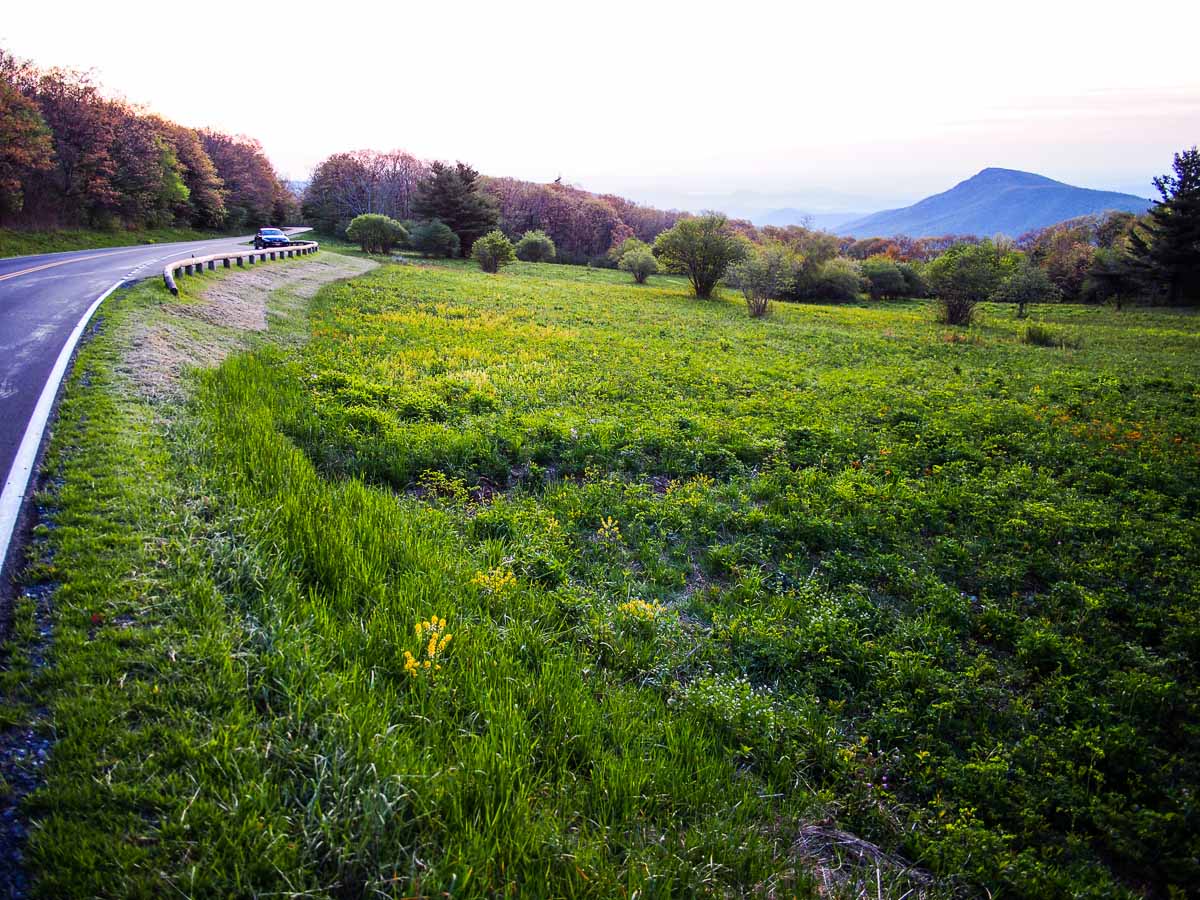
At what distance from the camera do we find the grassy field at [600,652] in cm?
294

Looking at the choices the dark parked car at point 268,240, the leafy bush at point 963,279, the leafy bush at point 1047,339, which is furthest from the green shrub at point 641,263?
the leafy bush at point 1047,339

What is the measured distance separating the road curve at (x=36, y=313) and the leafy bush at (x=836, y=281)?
1613 inches

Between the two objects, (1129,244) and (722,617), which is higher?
(1129,244)

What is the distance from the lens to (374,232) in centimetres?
4412

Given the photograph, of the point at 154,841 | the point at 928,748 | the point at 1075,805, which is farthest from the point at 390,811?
the point at 1075,805

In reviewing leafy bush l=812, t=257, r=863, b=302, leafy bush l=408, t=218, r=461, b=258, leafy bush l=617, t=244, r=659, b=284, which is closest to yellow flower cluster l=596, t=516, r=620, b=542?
leafy bush l=617, t=244, r=659, b=284

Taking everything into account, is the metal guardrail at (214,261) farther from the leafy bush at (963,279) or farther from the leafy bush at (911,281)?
the leafy bush at (911,281)

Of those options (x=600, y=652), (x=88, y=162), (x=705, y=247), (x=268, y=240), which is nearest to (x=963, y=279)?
(x=705, y=247)

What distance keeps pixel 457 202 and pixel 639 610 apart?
51504mm

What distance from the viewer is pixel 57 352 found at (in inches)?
360

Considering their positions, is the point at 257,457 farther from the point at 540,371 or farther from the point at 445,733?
the point at 540,371

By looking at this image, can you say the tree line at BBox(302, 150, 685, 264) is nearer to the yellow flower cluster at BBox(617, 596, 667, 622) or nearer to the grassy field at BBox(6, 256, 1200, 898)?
the grassy field at BBox(6, 256, 1200, 898)

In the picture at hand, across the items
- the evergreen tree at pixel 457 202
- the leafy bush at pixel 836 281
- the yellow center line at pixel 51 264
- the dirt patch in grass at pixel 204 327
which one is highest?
the evergreen tree at pixel 457 202

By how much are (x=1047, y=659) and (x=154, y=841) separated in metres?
6.60
